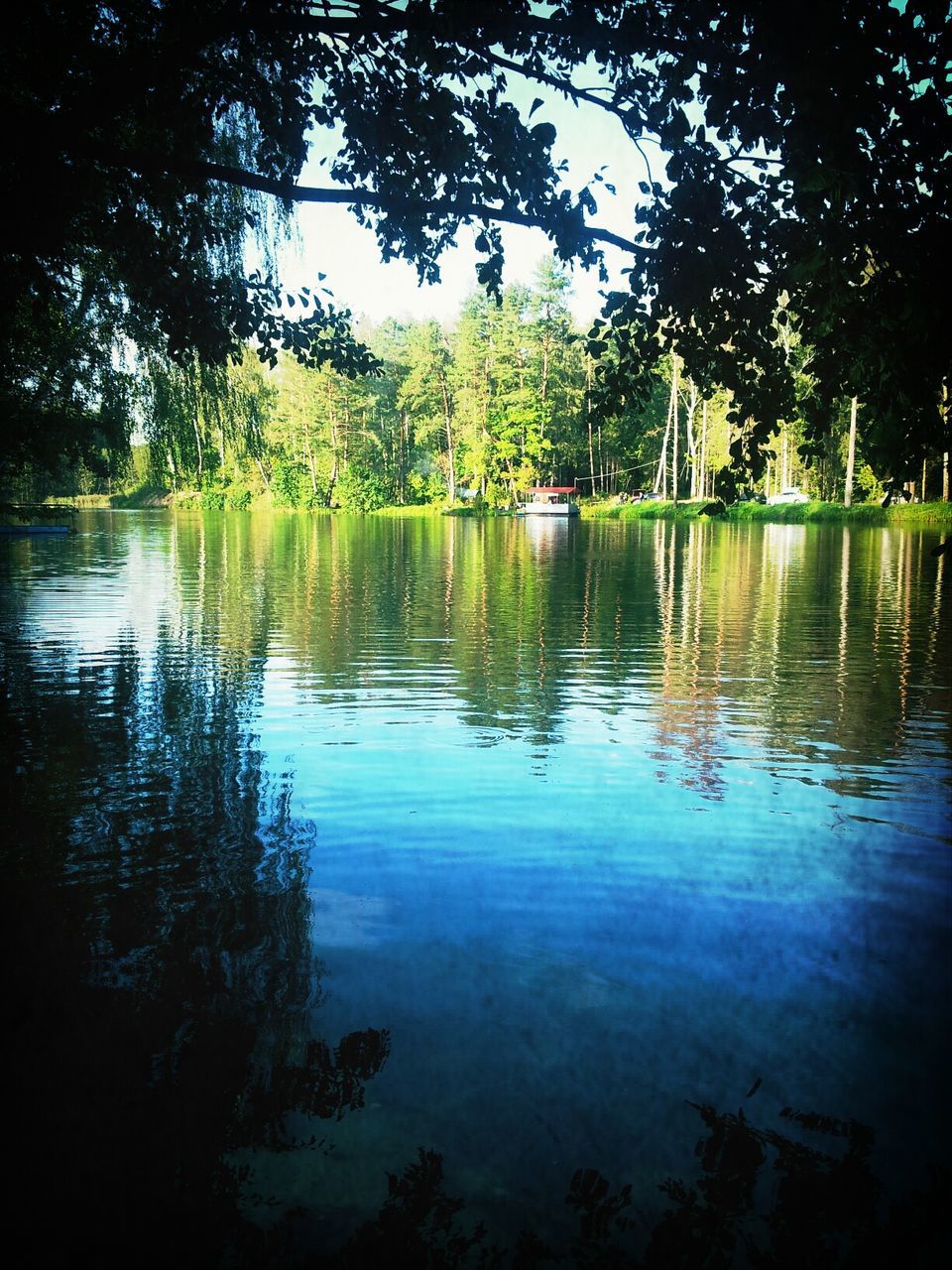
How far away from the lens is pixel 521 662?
43.4ft

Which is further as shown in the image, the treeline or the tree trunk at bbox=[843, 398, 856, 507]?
the treeline

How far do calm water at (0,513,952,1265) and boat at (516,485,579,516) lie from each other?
A: 77.9m

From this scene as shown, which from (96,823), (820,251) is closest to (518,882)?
(96,823)

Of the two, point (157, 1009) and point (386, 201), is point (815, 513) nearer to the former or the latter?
point (386, 201)

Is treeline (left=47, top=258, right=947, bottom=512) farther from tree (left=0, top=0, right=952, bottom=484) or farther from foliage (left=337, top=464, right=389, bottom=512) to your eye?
tree (left=0, top=0, right=952, bottom=484)

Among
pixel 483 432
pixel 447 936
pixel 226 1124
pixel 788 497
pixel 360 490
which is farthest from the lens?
pixel 360 490

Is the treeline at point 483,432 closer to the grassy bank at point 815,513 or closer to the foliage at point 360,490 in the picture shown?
the foliage at point 360,490

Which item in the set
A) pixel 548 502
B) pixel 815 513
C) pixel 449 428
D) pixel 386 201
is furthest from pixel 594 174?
pixel 449 428

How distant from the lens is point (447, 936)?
4.69 meters

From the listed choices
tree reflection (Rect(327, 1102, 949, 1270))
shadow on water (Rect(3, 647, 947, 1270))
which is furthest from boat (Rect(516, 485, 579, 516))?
tree reflection (Rect(327, 1102, 949, 1270))

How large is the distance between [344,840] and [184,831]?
105 centimetres

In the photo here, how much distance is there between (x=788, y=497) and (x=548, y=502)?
2386 cm

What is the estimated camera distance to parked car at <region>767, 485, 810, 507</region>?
258 feet

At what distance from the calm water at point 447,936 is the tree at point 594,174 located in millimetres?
2788
